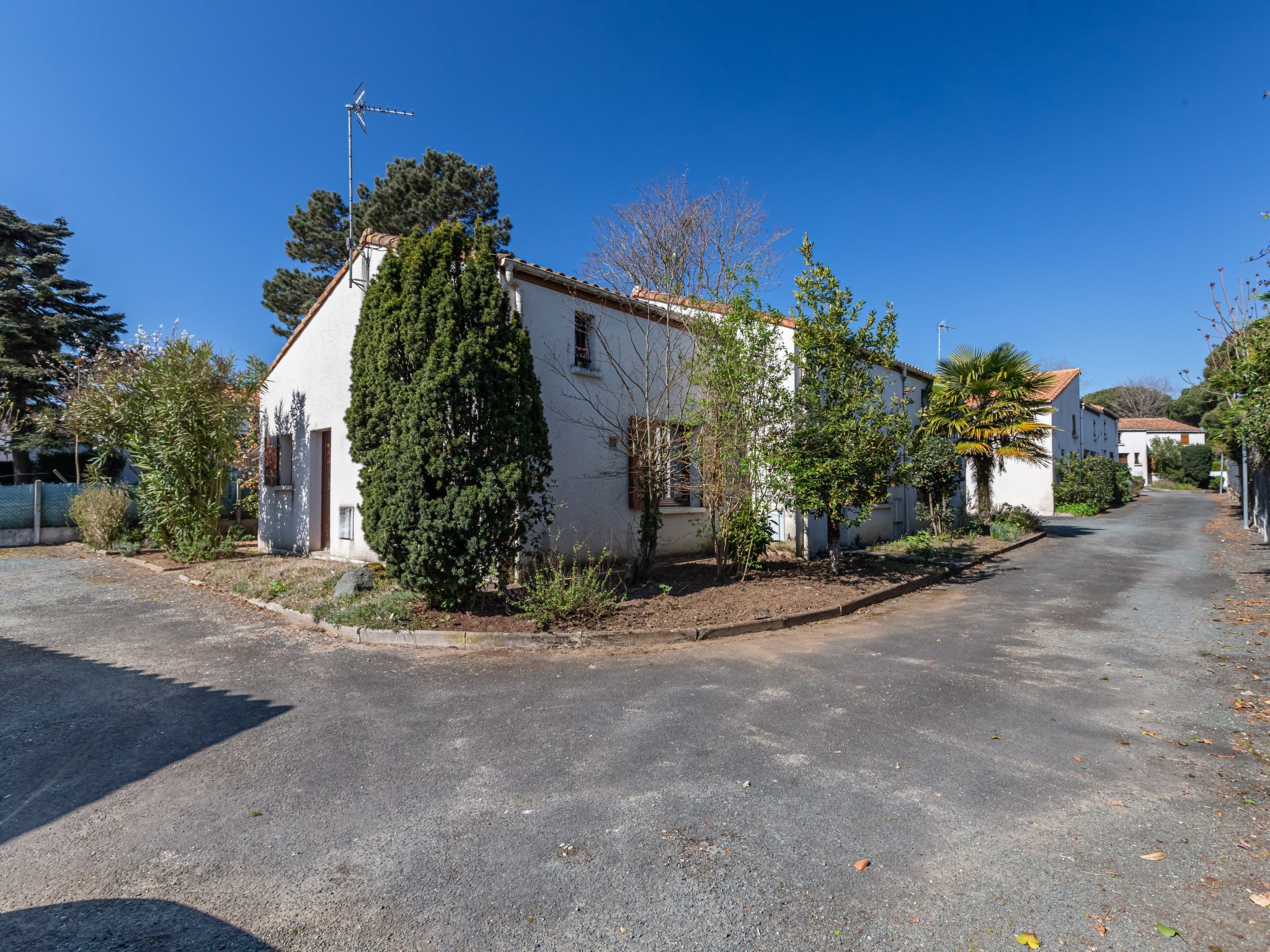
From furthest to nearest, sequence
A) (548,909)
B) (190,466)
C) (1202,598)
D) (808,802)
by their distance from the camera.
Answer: (190,466) < (1202,598) < (808,802) < (548,909)

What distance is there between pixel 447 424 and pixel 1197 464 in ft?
178

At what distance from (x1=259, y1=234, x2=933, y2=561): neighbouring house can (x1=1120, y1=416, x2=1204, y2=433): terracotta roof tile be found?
2145 inches

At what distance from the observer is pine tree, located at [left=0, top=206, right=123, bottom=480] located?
70.4ft

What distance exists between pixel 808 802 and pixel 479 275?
6.39 meters

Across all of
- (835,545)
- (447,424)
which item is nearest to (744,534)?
(835,545)

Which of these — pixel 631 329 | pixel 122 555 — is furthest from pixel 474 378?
pixel 122 555

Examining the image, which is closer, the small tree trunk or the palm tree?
the small tree trunk

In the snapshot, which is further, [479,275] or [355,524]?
[355,524]

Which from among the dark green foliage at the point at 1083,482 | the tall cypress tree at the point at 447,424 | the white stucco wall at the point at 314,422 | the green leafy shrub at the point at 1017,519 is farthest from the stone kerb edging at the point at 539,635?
the dark green foliage at the point at 1083,482

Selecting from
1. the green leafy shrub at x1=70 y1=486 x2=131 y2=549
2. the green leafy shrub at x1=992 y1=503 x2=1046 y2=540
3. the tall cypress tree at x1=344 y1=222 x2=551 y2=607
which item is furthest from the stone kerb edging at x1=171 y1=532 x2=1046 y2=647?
the green leafy shrub at x1=992 y1=503 x2=1046 y2=540

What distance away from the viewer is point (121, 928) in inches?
99.3

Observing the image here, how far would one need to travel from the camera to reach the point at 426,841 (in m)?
3.14

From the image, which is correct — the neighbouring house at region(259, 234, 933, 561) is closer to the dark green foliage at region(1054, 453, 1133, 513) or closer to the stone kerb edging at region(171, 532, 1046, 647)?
the stone kerb edging at region(171, 532, 1046, 647)

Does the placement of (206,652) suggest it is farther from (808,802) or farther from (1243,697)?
(1243,697)
